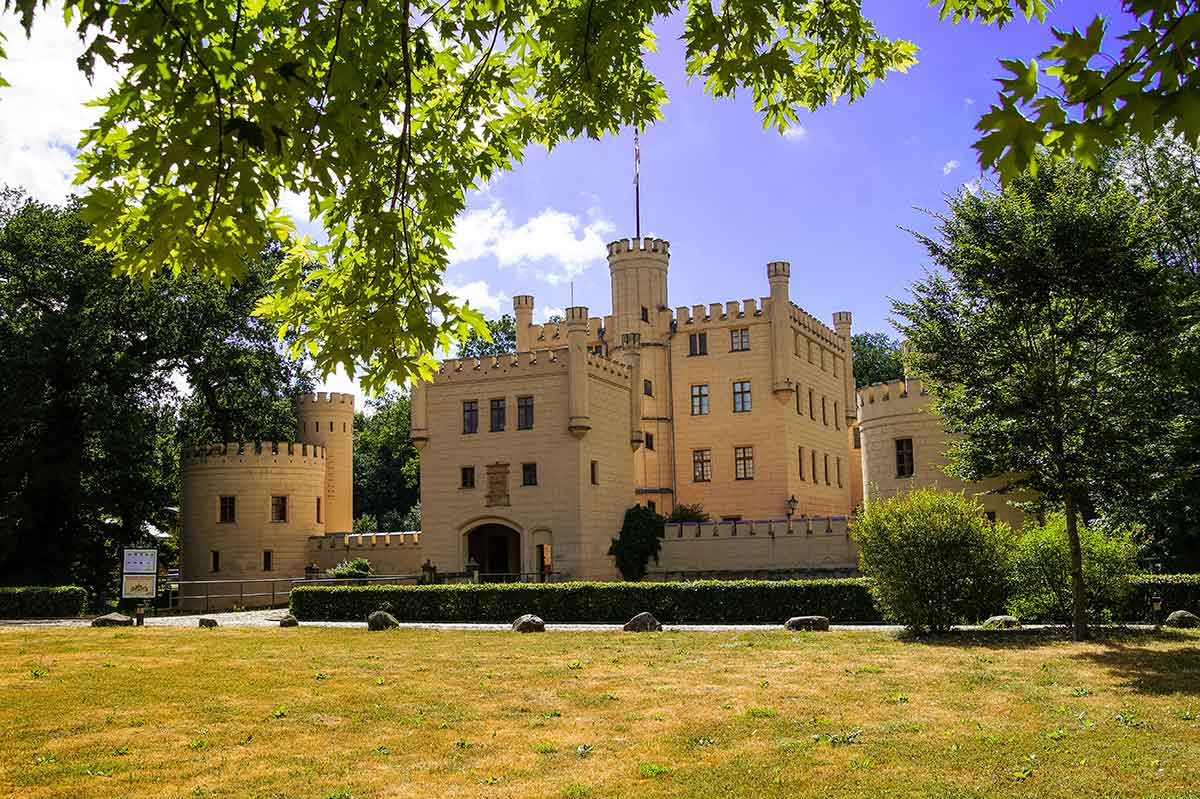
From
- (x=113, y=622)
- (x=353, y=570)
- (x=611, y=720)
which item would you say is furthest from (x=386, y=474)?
(x=611, y=720)

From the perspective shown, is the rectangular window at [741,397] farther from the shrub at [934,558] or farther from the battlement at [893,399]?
the shrub at [934,558]

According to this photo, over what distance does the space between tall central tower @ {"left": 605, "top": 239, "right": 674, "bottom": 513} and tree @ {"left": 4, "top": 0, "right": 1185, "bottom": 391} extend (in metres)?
38.9

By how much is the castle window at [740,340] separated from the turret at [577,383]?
36.2ft

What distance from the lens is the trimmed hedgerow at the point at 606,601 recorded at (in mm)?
24438

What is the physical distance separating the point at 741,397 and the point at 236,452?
21.8 meters

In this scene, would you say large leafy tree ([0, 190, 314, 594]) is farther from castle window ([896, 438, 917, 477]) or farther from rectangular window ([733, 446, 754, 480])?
castle window ([896, 438, 917, 477])

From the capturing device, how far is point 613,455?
131 feet

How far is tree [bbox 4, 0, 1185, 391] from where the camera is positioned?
13.3ft

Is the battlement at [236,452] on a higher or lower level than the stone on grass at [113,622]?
higher

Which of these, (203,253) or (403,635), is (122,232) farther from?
(403,635)

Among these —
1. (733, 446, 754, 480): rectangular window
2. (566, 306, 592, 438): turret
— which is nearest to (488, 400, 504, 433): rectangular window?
(566, 306, 592, 438): turret

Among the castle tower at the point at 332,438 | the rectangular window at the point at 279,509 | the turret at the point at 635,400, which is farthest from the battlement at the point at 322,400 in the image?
the turret at the point at 635,400

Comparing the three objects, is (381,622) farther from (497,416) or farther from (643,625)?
(497,416)

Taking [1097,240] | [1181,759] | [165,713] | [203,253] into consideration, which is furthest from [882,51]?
[1097,240]
